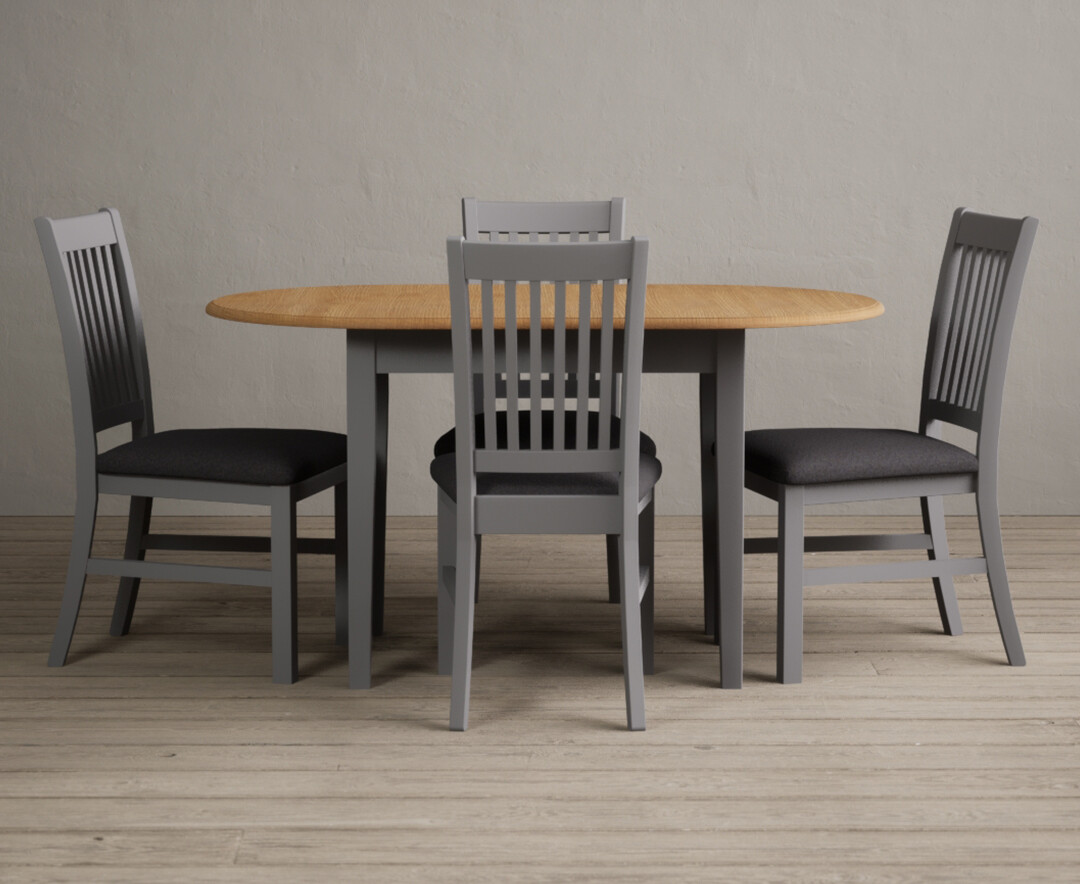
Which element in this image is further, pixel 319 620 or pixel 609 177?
pixel 609 177

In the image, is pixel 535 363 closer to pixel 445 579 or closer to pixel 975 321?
pixel 445 579

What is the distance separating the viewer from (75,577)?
2.85 metres

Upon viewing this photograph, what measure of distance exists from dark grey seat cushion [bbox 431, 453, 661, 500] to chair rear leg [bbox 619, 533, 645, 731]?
0.10 meters

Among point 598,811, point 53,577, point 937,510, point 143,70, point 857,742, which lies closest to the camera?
point 598,811

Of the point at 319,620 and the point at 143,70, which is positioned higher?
the point at 143,70

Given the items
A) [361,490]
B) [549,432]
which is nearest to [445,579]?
[361,490]

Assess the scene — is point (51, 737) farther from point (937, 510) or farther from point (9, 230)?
point (9, 230)

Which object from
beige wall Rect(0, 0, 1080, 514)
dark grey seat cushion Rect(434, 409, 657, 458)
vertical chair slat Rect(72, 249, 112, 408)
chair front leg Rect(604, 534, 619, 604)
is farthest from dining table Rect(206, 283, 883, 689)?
beige wall Rect(0, 0, 1080, 514)

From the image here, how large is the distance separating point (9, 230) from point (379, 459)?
209 centimetres

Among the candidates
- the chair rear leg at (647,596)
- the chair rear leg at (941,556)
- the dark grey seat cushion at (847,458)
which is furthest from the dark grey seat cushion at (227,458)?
the chair rear leg at (941,556)

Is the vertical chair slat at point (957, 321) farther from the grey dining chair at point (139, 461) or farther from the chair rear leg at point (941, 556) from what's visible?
the grey dining chair at point (139, 461)

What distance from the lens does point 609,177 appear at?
4.23 meters

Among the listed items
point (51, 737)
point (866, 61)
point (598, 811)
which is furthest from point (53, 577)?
point (866, 61)

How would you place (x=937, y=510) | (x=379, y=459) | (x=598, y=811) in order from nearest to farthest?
(x=598, y=811), (x=379, y=459), (x=937, y=510)
